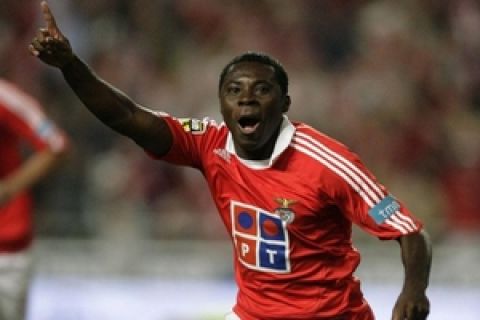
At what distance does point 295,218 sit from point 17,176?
233cm

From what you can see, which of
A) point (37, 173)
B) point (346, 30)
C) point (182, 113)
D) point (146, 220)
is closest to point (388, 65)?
point (346, 30)

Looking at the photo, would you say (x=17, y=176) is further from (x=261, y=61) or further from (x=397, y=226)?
(x=397, y=226)

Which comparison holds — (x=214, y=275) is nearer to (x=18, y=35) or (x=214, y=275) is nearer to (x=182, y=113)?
(x=182, y=113)

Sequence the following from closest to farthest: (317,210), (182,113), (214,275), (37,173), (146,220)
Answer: (317,210) → (37,173) → (214,275) → (146,220) → (182,113)

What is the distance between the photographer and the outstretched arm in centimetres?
420

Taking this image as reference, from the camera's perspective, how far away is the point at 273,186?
15.2 ft

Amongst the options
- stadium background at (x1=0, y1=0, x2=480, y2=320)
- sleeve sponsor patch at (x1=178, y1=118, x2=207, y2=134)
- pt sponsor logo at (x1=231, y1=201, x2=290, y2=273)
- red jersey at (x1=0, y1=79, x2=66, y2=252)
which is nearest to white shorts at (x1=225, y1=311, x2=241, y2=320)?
pt sponsor logo at (x1=231, y1=201, x2=290, y2=273)

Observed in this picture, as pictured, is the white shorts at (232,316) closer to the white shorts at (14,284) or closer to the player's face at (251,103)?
the player's face at (251,103)

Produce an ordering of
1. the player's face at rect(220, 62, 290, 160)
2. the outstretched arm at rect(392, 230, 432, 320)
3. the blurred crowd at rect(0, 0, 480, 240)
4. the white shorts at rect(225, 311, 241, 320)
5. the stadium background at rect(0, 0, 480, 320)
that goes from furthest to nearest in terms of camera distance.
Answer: the blurred crowd at rect(0, 0, 480, 240) → the stadium background at rect(0, 0, 480, 320) → the white shorts at rect(225, 311, 241, 320) → the player's face at rect(220, 62, 290, 160) → the outstretched arm at rect(392, 230, 432, 320)

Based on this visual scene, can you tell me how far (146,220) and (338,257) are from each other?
4199mm

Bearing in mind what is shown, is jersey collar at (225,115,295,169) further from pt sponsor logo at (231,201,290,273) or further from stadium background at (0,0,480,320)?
stadium background at (0,0,480,320)

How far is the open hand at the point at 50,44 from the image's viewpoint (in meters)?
4.56

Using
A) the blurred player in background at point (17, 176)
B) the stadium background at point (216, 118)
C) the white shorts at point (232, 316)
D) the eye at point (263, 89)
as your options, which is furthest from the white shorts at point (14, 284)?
the eye at point (263, 89)

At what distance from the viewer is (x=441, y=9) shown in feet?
34.1
